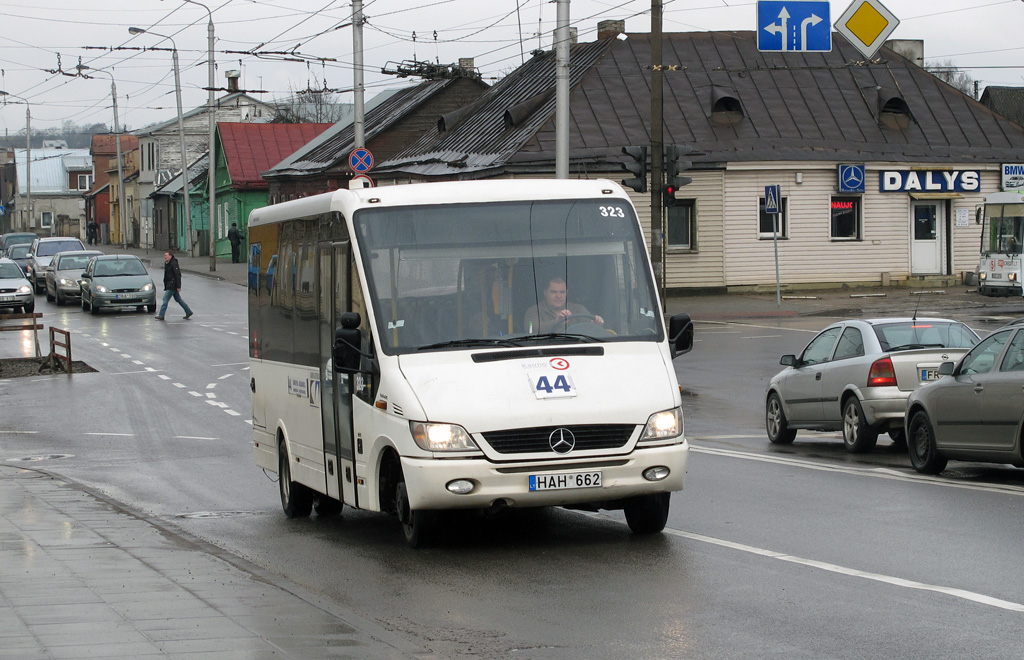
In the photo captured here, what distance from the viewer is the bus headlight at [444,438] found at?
8695 millimetres

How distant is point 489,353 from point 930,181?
124 ft

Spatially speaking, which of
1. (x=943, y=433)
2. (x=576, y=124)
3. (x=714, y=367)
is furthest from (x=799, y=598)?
(x=576, y=124)

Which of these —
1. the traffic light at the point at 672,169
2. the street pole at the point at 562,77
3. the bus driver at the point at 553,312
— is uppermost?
the street pole at the point at 562,77

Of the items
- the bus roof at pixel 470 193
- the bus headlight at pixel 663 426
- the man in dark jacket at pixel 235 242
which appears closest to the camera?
the bus headlight at pixel 663 426

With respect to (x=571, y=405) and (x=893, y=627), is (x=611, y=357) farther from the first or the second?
(x=893, y=627)

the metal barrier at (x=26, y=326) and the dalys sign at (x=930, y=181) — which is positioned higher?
the dalys sign at (x=930, y=181)

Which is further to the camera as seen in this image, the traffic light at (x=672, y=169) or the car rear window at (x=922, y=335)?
the traffic light at (x=672, y=169)

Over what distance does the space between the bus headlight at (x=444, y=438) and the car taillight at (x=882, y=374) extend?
758cm

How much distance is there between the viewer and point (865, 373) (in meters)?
15.2

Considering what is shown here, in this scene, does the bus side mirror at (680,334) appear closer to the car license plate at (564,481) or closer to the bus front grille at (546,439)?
the bus front grille at (546,439)

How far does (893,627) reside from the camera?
6.70 metres

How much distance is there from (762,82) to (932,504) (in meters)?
36.0

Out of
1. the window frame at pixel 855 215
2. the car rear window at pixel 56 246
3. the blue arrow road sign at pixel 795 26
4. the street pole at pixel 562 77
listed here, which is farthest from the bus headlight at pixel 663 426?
the car rear window at pixel 56 246

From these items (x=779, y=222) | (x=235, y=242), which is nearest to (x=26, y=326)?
(x=779, y=222)
